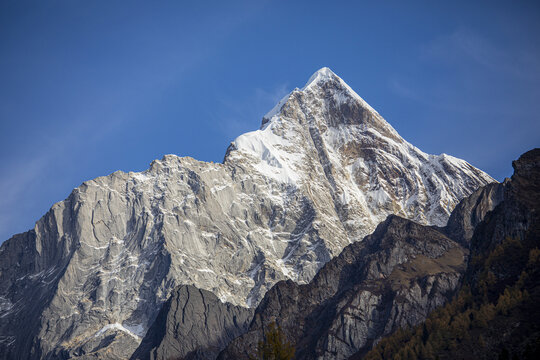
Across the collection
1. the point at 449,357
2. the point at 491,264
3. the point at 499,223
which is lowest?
the point at 449,357

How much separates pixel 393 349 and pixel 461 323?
2016 centimetres

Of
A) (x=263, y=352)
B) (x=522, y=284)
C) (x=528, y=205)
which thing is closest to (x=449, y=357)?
(x=522, y=284)

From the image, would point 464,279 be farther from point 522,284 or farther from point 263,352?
point 263,352

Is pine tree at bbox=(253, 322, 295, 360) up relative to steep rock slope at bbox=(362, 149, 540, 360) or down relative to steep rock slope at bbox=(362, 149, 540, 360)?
down

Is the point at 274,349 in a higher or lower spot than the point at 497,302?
lower

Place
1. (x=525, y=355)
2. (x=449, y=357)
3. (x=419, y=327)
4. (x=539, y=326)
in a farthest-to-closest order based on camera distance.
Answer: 1. (x=419, y=327)
2. (x=449, y=357)
3. (x=539, y=326)
4. (x=525, y=355)

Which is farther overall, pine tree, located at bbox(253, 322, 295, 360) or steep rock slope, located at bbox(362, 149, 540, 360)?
steep rock slope, located at bbox(362, 149, 540, 360)

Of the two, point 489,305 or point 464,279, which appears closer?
point 489,305

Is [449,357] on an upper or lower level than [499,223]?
lower

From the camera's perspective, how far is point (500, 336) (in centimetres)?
15525

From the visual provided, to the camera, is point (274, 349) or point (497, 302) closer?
point (274, 349)

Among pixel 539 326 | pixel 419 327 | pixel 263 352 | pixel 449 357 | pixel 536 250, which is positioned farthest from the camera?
pixel 419 327

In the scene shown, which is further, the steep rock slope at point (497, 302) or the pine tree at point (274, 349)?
the steep rock slope at point (497, 302)

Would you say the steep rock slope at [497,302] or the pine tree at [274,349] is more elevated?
the steep rock slope at [497,302]
